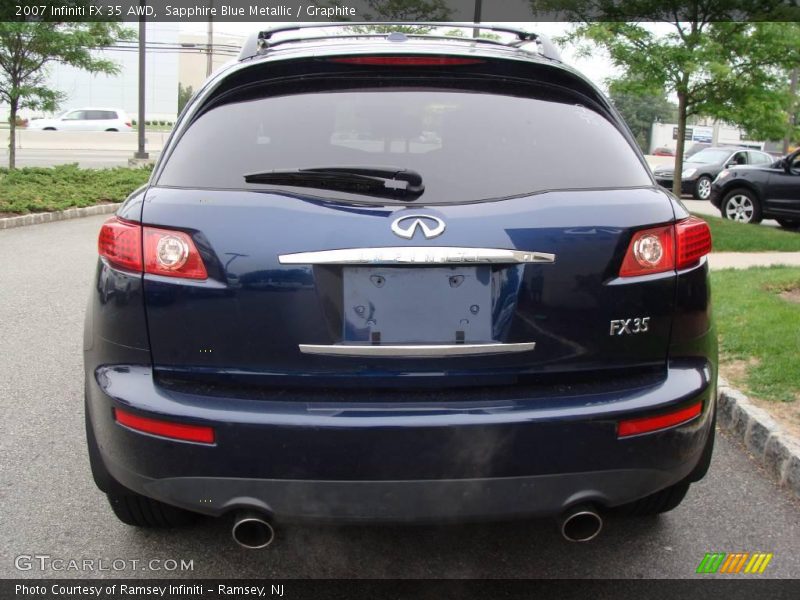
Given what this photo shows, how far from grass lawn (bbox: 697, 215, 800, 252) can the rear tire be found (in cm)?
1000

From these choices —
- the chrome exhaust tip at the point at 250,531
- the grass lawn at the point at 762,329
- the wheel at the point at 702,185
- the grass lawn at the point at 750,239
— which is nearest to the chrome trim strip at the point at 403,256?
the chrome exhaust tip at the point at 250,531

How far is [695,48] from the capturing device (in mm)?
13078

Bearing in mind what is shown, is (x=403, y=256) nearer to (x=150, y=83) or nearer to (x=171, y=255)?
(x=171, y=255)

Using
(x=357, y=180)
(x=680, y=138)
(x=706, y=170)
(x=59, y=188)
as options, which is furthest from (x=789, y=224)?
(x=357, y=180)

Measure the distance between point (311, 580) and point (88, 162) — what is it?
89.2 ft

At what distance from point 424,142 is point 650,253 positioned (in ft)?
2.60

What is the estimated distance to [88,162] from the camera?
2769cm

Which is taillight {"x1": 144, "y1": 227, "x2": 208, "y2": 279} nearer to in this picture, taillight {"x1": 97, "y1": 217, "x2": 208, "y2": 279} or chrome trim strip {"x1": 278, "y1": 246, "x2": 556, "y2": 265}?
taillight {"x1": 97, "y1": 217, "x2": 208, "y2": 279}

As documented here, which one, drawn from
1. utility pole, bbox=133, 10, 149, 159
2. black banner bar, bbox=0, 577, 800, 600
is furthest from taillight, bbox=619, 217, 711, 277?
utility pole, bbox=133, 10, 149, 159

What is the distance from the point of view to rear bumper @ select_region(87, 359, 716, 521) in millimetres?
2404

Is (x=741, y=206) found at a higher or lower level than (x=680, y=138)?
lower

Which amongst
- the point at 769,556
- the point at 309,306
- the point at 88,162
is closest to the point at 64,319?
the point at 309,306

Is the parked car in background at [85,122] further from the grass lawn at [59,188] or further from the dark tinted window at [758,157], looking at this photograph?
the dark tinted window at [758,157]

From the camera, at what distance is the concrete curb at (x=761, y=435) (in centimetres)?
393
